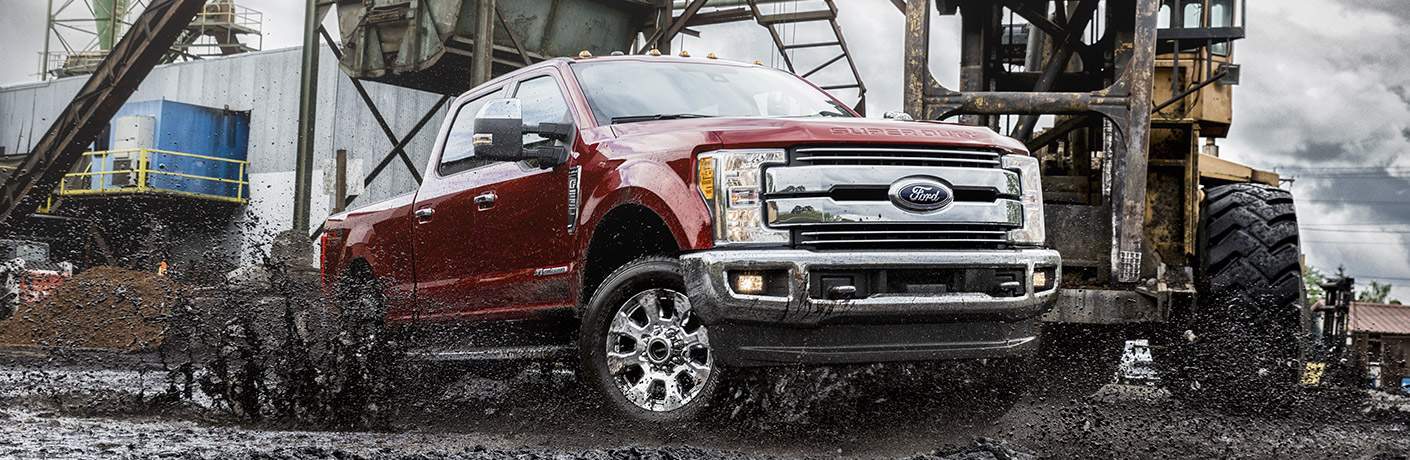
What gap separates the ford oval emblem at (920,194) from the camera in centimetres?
531

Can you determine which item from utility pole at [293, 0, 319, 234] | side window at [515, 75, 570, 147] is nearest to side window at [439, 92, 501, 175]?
side window at [515, 75, 570, 147]

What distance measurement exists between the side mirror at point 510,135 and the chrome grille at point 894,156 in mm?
1366

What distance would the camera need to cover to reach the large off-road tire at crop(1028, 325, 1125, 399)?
326 inches

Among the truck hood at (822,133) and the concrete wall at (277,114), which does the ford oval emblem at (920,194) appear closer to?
the truck hood at (822,133)

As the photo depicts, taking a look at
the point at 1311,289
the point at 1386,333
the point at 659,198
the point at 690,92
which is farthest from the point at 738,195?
the point at 1311,289

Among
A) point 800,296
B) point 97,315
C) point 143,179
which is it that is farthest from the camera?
point 143,179

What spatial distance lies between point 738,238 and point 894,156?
0.70 metres

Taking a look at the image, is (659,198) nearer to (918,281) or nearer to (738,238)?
(738,238)

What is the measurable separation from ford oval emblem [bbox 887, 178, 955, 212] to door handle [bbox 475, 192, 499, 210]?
6.98ft

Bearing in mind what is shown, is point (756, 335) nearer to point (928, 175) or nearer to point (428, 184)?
point (928, 175)

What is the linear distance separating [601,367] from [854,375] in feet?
3.45

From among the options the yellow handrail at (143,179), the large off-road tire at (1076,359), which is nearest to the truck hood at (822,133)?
the large off-road tire at (1076,359)

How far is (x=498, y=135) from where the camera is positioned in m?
6.04

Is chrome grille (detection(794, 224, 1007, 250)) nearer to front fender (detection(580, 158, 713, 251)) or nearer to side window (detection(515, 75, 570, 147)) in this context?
front fender (detection(580, 158, 713, 251))
